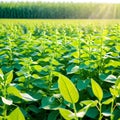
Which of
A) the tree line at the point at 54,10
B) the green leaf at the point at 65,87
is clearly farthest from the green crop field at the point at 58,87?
the tree line at the point at 54,10

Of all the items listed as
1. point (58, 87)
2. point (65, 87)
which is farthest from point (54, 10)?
point (65, 87)

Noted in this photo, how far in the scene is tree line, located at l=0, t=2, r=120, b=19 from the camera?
1459 inches

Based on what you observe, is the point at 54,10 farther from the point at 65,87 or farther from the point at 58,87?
the point at 65,87

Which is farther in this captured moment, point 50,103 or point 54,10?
point 54,10

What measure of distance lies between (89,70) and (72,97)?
57.3 inches

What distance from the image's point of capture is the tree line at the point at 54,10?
37062 mm

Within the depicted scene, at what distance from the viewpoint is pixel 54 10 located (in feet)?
125

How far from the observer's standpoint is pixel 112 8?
38906 mm

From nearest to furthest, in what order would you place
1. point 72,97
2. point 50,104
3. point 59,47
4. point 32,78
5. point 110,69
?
1. point 72,97
2. point 50,104
3. point 32,78
4. point 110,69
5. point 59,47

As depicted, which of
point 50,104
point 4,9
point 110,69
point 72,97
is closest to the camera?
point 72,97

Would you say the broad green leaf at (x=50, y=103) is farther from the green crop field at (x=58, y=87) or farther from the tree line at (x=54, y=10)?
the tree line at (x=54, y=10)

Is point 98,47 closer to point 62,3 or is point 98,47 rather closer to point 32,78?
point 32,78

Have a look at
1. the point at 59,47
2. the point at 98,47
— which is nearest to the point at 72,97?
the point at 98,47

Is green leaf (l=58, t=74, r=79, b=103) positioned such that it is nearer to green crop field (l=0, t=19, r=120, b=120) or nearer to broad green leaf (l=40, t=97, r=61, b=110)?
green crop field (l=0, t=19, r=120, b=120)
